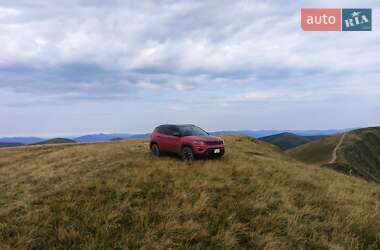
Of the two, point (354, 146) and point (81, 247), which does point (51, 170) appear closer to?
point (81, 247)

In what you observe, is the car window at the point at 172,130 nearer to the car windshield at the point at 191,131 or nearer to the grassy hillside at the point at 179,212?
the car windshield at the point at 191,131

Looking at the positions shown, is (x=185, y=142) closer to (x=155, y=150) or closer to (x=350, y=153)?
(x=155, y=150)

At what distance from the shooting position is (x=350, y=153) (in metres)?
81.5

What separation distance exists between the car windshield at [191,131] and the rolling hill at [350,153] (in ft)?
171

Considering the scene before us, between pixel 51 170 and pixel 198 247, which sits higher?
pixel 51 170

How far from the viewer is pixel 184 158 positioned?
18.5 m

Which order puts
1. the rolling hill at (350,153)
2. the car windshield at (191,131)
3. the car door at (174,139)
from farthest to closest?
the rolling hill at (350,153) < the car windshield at (191,131) < the car door at (174,139)

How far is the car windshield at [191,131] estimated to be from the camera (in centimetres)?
1919

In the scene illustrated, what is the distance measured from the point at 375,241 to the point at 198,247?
595cm

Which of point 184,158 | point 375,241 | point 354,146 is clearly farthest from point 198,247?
point 354,146

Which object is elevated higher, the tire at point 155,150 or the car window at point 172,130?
the car window at point 172,130

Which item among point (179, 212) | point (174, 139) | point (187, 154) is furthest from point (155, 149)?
point (179, 212)

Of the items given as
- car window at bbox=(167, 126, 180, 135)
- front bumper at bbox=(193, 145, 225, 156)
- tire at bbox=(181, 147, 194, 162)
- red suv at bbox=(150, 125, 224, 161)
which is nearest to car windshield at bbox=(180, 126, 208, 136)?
red suv at bbox=(150, 125, 224, 161)

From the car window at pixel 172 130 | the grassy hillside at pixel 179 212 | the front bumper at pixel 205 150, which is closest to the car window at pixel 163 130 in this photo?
the car window at pixel 172 130
